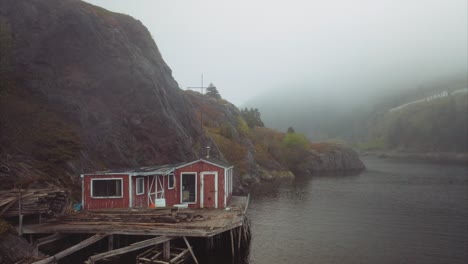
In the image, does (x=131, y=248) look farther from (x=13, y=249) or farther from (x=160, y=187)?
(x=160, y=187)

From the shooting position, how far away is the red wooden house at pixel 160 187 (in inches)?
1240

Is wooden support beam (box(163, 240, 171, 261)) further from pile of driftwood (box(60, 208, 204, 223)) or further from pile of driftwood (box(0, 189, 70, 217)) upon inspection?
pile of driftwood (box(0, 189, 70, 217))

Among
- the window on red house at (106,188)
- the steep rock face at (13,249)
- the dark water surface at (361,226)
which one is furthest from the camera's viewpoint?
the window on red house at (106,188)

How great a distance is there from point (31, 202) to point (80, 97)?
29007 millimetres

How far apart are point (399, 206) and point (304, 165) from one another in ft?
228

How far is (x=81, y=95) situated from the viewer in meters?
51.7

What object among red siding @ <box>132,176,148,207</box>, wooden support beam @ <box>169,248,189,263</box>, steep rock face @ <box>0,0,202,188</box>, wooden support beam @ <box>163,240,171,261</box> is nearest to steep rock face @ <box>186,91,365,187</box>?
steep rock face @ <box>0,0,202,188</box>

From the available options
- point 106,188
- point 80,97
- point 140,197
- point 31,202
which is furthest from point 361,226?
point 80,97

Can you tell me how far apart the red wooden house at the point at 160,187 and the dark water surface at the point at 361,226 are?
6.53 meters

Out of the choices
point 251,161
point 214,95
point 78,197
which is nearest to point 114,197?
point 78,197

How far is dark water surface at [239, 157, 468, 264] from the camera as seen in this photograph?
30.4 metres

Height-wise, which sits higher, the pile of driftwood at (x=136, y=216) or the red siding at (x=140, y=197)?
the red siding at (x=140, y=197)

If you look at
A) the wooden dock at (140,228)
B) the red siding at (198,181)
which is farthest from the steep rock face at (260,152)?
the wooden dock at (140,228)

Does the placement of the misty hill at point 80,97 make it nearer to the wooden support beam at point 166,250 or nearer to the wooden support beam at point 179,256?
the wooden support beam at point 166,250
